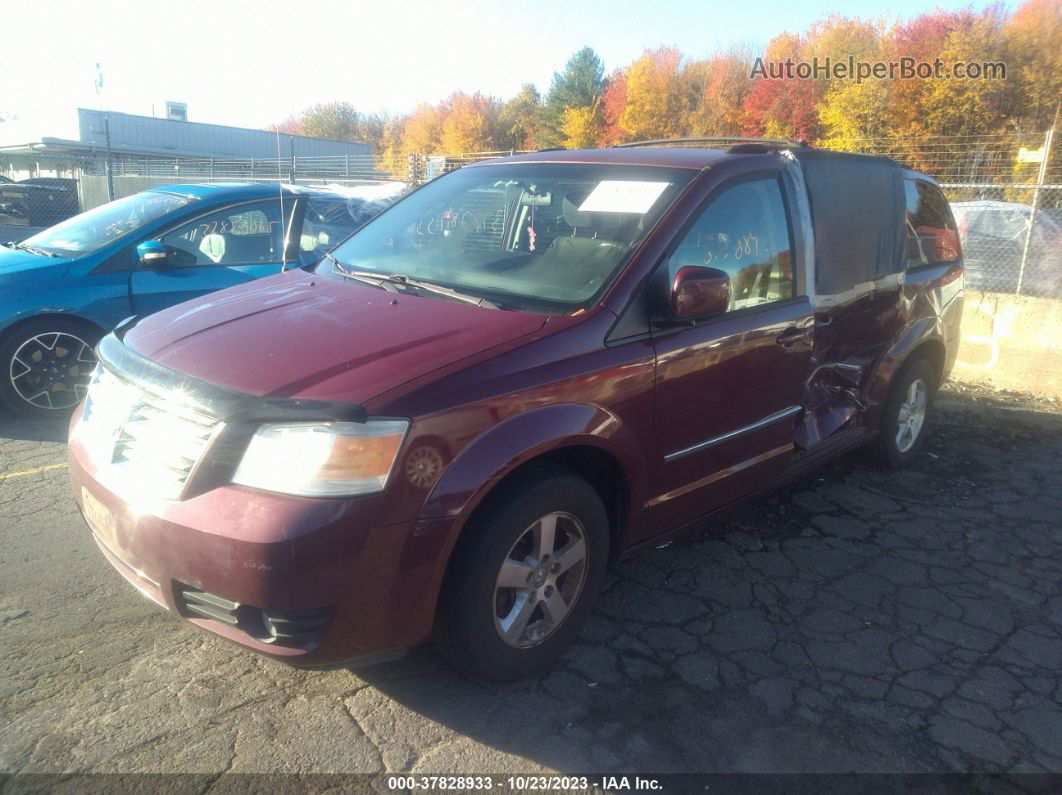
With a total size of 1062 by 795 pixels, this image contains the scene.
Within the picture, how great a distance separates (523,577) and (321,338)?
1.09 m

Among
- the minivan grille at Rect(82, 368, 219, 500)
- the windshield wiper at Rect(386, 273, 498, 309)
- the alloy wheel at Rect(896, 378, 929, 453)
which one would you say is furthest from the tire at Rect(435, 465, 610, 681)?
the alloy wheel at Rect(896, 378, 929, 453)

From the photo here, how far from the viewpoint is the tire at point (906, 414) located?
16.0ft

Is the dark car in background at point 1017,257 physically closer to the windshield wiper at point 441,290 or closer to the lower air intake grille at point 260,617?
the windshield wiper at point 441,290

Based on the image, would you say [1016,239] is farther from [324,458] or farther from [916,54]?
[916,54]

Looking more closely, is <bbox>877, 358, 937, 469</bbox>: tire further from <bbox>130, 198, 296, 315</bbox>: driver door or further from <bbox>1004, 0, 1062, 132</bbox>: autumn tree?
<bbox>1004, 0, 1062, 132</bbox>: autumn tree

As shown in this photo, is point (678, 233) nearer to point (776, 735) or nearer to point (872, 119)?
point (776, 735)

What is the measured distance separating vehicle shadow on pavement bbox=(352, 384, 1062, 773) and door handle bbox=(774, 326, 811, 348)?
3.60 feet

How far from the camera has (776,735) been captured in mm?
2643

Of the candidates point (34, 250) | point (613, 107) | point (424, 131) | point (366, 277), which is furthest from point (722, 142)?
point (424, 131)

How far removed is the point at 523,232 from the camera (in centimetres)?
349

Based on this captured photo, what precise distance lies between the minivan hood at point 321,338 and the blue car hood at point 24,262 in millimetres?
2815

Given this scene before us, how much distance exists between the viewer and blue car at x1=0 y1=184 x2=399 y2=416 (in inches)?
205

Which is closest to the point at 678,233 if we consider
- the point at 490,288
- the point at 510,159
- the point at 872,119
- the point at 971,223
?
the point at 490,288

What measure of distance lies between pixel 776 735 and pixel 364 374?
1.83 m
